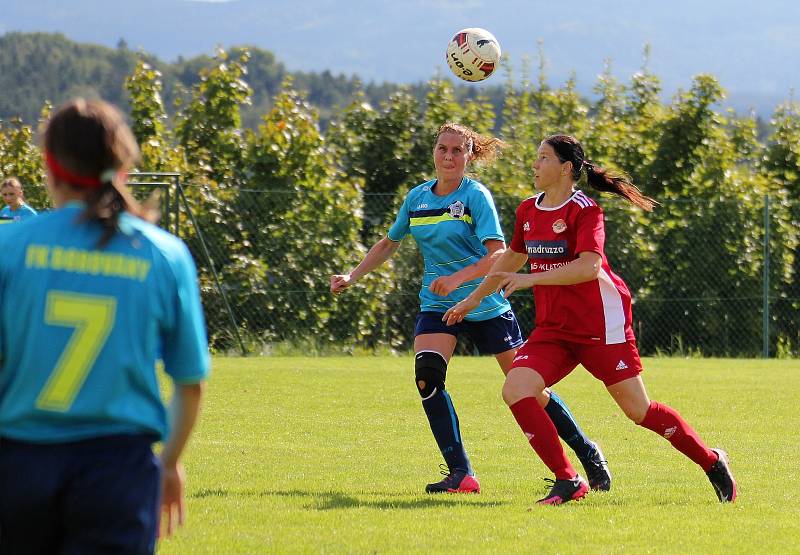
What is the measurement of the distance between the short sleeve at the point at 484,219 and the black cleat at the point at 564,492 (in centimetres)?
150

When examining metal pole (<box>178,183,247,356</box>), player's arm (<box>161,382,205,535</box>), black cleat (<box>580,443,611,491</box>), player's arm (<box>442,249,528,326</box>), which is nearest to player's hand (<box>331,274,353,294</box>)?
player's arm (<box>442,249,528,326</box>)

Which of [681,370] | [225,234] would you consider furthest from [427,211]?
[225,234]

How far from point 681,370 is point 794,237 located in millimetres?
4628

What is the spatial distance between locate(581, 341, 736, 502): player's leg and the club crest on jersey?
48.9 inches

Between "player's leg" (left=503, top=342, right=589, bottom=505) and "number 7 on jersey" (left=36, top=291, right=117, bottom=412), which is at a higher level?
"number 7 on jersey" (left=36, top=291, right=117, bottom=412)

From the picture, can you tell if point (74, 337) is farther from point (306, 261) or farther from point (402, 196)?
point (402, 196)

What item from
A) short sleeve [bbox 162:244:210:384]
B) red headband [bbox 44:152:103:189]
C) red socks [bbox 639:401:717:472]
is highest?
red headband [bbox 44:152:103:189]

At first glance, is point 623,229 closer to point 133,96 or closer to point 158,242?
point 133,96

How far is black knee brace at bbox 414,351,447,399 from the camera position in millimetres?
7414

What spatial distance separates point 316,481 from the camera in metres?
7.48

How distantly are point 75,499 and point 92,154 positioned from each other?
0.78 meters

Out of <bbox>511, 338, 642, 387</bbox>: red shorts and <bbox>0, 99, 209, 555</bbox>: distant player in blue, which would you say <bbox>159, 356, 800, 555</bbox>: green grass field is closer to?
<bbox>511, 338, 642, 387</bbox>: red shorts

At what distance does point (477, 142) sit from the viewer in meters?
7.80

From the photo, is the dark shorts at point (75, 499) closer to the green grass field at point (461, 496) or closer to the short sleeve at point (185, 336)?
the short sleeve at point (185, 336)
